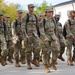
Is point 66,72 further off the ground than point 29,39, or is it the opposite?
point 29,39

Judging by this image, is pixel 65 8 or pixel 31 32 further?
pixel 65 8

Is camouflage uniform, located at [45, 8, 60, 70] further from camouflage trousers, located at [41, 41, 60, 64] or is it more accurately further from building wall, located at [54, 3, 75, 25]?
building wall, located at [54, 3, 75, 25]

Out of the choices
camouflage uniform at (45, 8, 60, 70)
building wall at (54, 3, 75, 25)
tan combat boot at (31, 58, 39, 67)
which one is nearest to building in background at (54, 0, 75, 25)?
building wall at (54, 3, 75, 25)

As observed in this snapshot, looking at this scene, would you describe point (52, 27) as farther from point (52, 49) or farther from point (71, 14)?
point (71, 14)

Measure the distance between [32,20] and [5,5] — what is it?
4432cm

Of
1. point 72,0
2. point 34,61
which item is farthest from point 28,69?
point 72,0

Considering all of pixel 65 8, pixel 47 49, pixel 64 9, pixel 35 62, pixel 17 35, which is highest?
pixel 17 35

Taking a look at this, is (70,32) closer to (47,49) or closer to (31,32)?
(31,32)

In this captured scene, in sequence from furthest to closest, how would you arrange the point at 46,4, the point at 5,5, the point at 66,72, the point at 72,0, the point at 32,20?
the point at 46,4 < the point at 72,0 < the point at 5,5 < the point at 32,20 < the point at 66,72

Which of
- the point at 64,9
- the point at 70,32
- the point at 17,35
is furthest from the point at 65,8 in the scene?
the point at 70,32

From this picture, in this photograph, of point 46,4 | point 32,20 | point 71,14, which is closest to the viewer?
point 32,20

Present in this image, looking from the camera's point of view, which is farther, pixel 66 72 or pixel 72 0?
pixel 72 0

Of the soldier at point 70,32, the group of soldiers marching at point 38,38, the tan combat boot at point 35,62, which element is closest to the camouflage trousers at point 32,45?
the group of soldiers marching at point 38,38

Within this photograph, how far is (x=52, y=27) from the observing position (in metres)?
10.1
